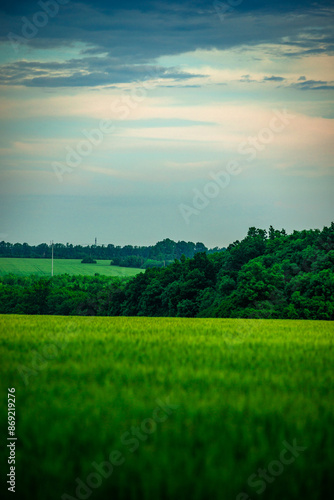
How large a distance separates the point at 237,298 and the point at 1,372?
171 ft

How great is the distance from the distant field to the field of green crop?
15678 cm

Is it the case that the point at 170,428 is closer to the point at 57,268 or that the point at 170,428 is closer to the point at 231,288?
the point at 231,288

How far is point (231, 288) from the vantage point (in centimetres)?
7688

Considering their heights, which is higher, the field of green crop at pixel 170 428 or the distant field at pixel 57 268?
the distant field at pixel 57 268

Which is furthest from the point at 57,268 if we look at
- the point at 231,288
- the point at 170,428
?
the point at 170,428

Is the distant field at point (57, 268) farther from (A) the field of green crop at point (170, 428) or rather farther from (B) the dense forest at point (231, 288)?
(A) the field of green crop at point (170, 428)

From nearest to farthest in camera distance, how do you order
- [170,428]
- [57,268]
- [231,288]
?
1. [170,428]
2. [231,288]
3. [57,268]

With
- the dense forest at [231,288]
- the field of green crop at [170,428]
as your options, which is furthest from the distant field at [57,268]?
the field of green crop at [170,428]

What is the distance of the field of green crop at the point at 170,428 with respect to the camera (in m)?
4.70

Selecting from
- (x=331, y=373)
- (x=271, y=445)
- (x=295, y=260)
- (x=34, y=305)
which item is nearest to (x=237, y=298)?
(x=295, y=260)

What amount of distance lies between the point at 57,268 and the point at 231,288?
362 feet

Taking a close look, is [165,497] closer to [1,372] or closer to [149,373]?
[149,373]

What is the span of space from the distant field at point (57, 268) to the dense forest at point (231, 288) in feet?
137

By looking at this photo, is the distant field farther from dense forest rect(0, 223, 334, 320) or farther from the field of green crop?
the field of green crop
